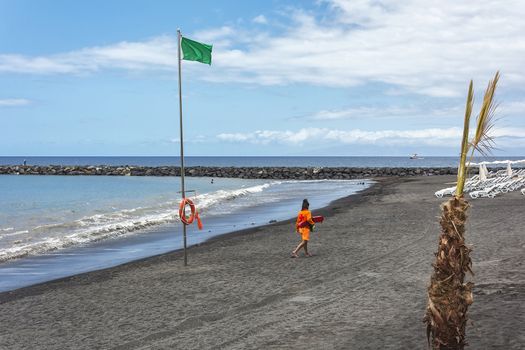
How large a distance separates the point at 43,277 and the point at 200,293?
452cm

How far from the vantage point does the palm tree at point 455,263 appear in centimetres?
434

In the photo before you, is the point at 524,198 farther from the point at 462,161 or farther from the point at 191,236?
the point at 462,161

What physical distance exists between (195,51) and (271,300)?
5407 millimetres

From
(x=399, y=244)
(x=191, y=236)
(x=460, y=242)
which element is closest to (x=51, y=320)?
(x=460, y=242)

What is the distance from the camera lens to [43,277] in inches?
477

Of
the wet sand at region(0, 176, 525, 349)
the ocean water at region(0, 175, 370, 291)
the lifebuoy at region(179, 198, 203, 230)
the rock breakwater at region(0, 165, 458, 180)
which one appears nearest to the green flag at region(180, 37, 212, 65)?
the lifebuoy at region(179, 198, 203, 230)

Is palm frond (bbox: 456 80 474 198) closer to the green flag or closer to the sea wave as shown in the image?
the green flag

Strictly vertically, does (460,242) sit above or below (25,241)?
above

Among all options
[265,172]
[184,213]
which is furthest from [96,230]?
[265,172]

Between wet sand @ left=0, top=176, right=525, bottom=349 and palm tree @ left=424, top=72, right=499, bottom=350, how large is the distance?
76.9 inches

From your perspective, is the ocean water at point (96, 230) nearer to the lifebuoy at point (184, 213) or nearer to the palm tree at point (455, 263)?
the lifebuoy at point (184, 213)

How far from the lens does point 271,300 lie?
878 cm

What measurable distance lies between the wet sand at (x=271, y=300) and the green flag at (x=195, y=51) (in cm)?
441

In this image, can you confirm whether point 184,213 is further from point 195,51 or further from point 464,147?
point 464,147
